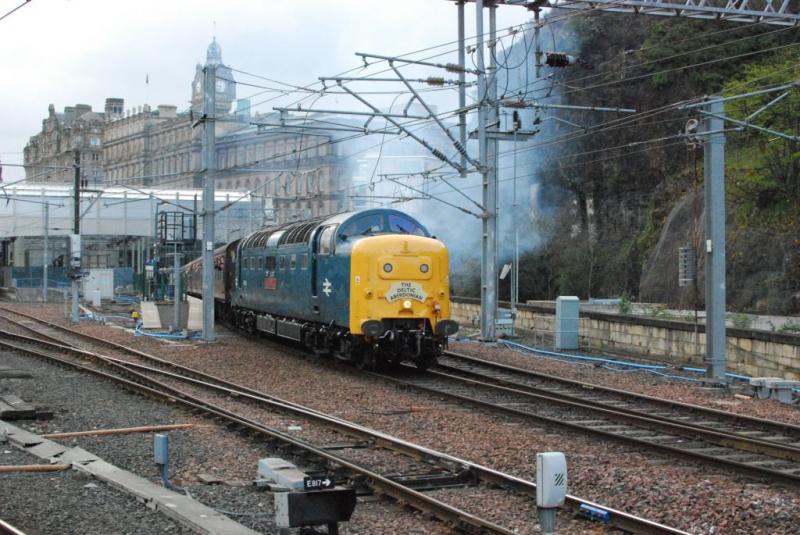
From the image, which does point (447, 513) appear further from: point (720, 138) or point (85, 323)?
point (85, 323)

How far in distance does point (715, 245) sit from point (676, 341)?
583cm

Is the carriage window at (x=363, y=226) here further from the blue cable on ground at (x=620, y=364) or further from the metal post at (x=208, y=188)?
the metal post at (x=208, y=188)

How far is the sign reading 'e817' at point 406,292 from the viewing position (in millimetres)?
18281

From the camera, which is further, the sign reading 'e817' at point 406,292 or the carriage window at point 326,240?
the carriage window at point 326,240

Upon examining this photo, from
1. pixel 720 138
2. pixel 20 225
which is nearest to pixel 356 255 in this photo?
pixel 720 138

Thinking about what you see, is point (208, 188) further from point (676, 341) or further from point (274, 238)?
point (676, 341)

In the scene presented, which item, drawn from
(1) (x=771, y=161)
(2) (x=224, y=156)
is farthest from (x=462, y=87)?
(2) (x=224, y=156)

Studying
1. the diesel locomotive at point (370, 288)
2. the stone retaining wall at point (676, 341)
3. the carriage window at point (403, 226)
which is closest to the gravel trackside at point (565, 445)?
the diesel locomotive at point (370, 288)

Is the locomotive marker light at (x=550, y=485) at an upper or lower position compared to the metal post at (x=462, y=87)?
lower

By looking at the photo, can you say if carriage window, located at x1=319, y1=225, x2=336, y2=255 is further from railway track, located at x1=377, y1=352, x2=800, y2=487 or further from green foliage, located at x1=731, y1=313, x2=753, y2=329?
green foliage, located at x1=731, y1=313, x2=753, y2=329

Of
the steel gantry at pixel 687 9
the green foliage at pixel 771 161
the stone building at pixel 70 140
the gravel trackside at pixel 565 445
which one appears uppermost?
the stone building at pixel 70 140

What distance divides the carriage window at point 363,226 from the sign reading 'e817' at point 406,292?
1452 mm

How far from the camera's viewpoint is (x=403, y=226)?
19578 mm

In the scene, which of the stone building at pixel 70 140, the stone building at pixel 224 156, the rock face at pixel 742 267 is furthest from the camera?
the stone building at pixel 70 140
